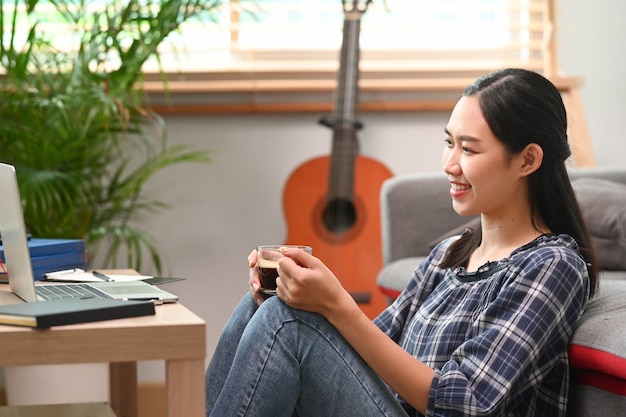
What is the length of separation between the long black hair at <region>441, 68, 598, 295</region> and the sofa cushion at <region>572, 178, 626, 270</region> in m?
0.84

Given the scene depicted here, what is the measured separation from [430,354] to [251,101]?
1944 mm

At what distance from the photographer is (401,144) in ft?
10.8

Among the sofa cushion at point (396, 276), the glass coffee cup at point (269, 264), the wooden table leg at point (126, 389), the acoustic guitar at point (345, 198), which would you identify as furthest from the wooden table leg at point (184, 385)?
the acoustic guitar at point (345, 198)

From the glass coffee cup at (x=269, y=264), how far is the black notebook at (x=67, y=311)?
0.89ft

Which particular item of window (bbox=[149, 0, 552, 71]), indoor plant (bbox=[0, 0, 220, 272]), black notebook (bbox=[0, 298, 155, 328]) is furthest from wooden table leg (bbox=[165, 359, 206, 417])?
window (bbox=[149, 0, 552, 71])

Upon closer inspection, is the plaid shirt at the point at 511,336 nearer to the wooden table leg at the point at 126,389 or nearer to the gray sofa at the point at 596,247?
the gray sofa at the point at 596,247

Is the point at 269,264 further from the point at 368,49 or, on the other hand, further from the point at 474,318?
the point at 368,49

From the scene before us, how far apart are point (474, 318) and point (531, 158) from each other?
0.26 meters

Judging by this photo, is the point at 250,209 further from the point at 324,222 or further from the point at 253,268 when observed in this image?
the point at 253,268

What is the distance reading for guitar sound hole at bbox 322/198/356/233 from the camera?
3.05 meters

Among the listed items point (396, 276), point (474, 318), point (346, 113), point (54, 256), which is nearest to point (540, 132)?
point (474, 318)

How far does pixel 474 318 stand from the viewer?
1.38 metres

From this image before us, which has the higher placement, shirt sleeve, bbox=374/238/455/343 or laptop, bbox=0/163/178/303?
laptop, bbox=0/163/178/303

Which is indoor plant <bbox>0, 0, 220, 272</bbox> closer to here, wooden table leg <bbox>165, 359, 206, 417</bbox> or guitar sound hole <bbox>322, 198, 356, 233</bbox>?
guitar sound hole <bbox>322, 198, 356, 233</bbox>
